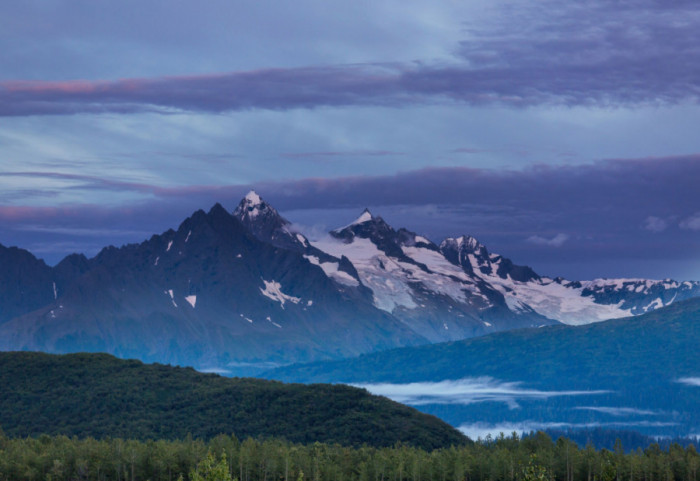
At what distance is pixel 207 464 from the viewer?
131 metres

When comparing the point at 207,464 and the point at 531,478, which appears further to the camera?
the point at 531,478

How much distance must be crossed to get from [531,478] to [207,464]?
4644cm

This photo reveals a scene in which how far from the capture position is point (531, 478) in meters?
146
